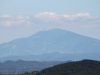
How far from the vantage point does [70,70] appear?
55.0m

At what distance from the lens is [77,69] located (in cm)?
5522

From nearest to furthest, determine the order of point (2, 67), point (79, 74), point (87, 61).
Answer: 1. point (79, 74)
2. point (87, 61)
3. point (2, 67)

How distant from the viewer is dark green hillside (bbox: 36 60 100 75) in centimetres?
5331

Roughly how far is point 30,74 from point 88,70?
10.1 m

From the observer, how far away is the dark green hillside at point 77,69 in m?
53.3

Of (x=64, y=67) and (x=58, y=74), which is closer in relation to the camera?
(x=58, y=74)

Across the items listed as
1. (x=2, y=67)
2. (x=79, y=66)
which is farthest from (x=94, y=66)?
(x=2, y=67)

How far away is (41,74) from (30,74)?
12.4 feet

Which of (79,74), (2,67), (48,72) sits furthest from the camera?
(2,67)

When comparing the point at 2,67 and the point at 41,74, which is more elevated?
the point at 2,67

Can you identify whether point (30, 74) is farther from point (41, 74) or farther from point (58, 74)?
point (58, 74)

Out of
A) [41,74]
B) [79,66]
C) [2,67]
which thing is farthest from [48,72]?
[2,67]

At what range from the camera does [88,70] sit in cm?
5412

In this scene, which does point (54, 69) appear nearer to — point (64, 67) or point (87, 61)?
point (64, 67)
